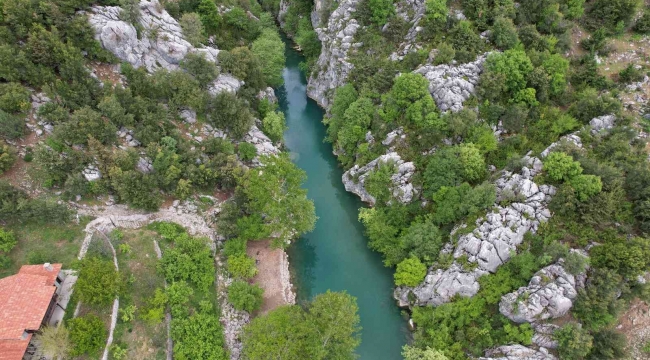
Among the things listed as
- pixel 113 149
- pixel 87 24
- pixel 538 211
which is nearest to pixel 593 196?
pixel 538 211

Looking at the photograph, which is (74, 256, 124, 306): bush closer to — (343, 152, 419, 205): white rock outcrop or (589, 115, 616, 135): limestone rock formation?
(343, 152, 419, 205): white rock outcrop

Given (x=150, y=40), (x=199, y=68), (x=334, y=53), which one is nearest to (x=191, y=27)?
(x=150, y=40)

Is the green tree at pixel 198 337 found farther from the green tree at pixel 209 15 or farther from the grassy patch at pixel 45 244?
the green tree at pixel 209 15

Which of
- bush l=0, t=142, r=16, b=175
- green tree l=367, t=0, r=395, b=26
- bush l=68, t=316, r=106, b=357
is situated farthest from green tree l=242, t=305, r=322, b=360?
green tree l=367, t=0, r=395, b=26

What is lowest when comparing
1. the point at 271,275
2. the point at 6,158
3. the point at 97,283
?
the point at 6,158

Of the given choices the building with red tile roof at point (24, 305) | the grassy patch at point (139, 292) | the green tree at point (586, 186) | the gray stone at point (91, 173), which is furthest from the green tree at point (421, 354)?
the gray stone at point (91, 173)

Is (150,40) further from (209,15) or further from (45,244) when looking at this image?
(45,244)

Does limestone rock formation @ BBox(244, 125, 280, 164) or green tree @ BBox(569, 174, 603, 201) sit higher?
green tree @ BBox(569, 174, 603, 201)
